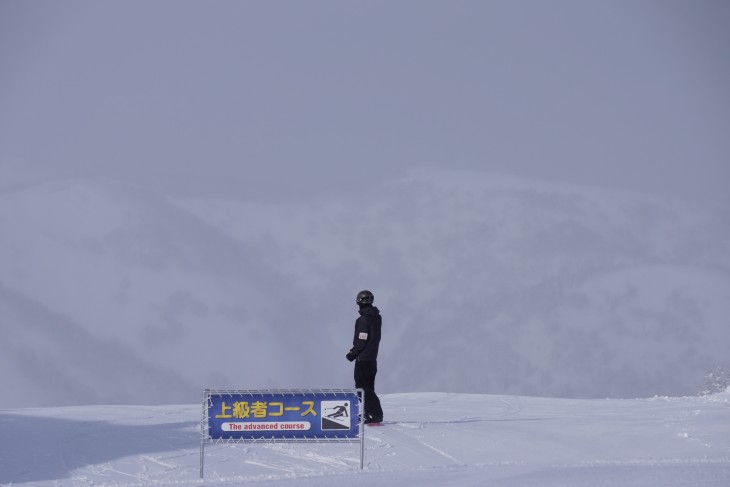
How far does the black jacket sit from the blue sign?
10.0 feet

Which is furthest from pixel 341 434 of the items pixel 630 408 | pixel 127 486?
pixel 630 408

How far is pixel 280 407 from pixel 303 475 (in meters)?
0.82

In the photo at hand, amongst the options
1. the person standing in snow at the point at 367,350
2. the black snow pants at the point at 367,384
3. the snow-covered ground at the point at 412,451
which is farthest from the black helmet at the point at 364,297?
the snow-covered ground at the point at 412,451

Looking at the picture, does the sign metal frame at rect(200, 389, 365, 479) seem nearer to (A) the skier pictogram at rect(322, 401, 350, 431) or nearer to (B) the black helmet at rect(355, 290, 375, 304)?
(A) the skier pictogram at rect(322, 401, 350, 431)

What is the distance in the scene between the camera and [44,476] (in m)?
10.1

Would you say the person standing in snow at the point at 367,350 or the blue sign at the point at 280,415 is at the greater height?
the person standing in snow at the point at 367,350

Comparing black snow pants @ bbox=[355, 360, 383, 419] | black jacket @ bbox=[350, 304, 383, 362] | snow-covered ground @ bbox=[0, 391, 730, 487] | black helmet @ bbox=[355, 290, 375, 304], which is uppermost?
black helmet @ bbox=[355, 290, 375, 304]

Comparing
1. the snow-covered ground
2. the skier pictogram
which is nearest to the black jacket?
the snow-covered ground

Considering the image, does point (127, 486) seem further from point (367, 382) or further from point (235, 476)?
point (367, 382)

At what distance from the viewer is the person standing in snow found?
506 inches

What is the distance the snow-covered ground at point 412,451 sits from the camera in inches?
382

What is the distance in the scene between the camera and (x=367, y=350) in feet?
42.3

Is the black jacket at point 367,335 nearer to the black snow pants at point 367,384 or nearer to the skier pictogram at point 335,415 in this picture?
the black snow pants at point 367,384

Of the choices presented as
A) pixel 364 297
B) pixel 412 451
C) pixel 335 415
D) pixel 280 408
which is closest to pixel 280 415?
pixel 280 408
